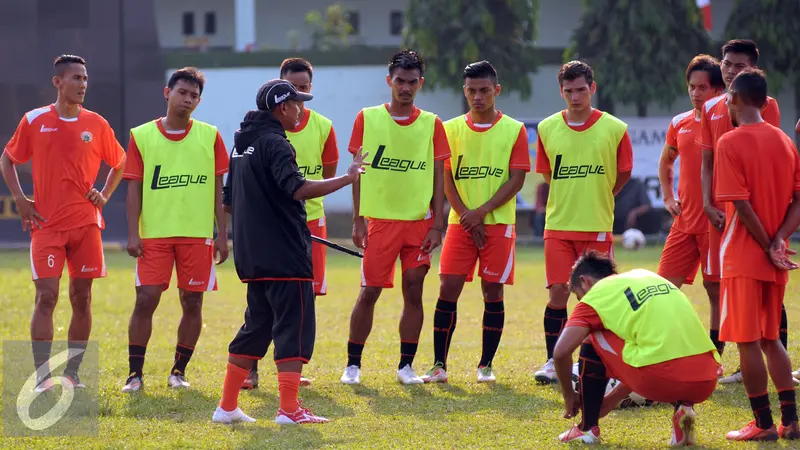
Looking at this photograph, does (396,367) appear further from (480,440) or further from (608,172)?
(480,440)

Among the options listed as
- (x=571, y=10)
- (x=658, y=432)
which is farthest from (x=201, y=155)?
(x=571, y=10)

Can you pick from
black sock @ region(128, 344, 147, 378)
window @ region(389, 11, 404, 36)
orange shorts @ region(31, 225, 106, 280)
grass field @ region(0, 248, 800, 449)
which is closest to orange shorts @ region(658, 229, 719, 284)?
grass field @ region(0, 248, 800, 449)

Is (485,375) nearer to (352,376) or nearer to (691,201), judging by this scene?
(352,376)

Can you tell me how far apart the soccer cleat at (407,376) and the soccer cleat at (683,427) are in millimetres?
2795

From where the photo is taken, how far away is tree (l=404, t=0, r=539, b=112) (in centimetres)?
2778

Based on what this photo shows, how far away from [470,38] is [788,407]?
21.7 m

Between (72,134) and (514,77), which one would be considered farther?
(514,77)

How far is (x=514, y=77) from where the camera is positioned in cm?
2844

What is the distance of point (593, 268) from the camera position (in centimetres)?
659

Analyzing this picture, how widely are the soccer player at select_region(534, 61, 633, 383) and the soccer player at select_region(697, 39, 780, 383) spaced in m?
0.78

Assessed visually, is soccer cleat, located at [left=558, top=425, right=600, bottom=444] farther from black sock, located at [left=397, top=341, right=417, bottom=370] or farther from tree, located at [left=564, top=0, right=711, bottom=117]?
tree, located at [left=564, top=0, right=711, bottom=117]

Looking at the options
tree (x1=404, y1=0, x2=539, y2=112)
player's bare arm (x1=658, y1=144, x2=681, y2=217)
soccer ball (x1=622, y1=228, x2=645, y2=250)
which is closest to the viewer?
player's bare arm (x1=658, y1=144, x2=681, y2=217)

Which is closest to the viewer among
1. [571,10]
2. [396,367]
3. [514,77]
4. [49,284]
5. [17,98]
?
[49,284]

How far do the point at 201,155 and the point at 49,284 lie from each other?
1.49m
